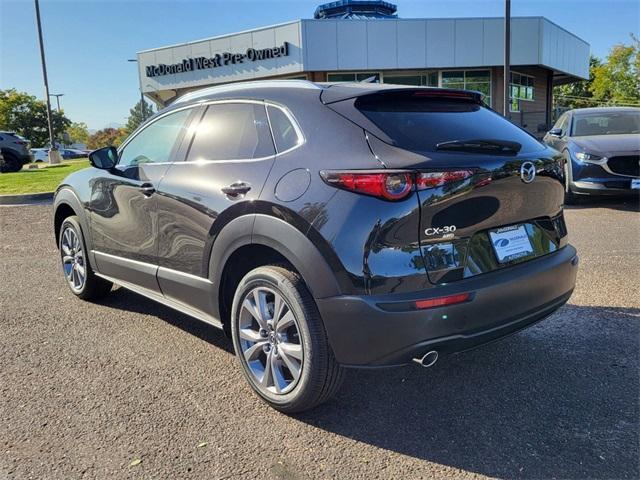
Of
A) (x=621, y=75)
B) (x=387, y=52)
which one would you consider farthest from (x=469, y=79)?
(x=621, y=75)

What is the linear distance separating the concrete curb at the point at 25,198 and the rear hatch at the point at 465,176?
1157 centimetres

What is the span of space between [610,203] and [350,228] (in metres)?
8.59

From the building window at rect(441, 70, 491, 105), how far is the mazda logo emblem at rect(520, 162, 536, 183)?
2203 cm

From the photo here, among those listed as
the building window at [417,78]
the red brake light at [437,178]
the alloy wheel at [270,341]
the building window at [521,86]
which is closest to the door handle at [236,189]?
the alloy wheel at [270,341]

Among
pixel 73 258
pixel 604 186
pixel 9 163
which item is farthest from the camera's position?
pixel 9 163

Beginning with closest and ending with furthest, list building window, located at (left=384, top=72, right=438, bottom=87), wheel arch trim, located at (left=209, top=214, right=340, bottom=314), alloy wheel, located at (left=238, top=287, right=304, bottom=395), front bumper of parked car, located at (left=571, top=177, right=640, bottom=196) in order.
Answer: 1. wheel arch trim, located at (left=209, top=214, right=340, bottom=314)
2. alloy wheel, located at (left=238, top=287, right=304, bottom=395)
3. front bumper of parked car, located at (left=571, top=177, right=640, bottom=196)
4. building window, located at (left=384, top=72, right=438, bottom=87)

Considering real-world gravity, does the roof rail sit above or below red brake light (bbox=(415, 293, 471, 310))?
above

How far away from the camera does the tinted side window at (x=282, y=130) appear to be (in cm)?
287

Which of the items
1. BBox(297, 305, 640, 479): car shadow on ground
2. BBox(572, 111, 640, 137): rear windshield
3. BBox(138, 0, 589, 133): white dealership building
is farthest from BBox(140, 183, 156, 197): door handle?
BBox(138, 0, 589, 133): white dealership building

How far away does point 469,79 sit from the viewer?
77.6ft

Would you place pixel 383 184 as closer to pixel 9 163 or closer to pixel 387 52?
pixel 387 52

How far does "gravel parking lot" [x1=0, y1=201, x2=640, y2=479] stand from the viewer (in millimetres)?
2400

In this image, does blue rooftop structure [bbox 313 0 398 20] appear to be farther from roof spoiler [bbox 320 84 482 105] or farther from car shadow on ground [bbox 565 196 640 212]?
roof spoiler [bbox 320 84 482 105]

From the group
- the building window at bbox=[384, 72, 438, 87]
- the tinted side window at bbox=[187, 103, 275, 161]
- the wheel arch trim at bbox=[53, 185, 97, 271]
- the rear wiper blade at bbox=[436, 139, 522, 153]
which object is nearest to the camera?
the rear wiper blade at bbox=[436, 139, 522, 153]
